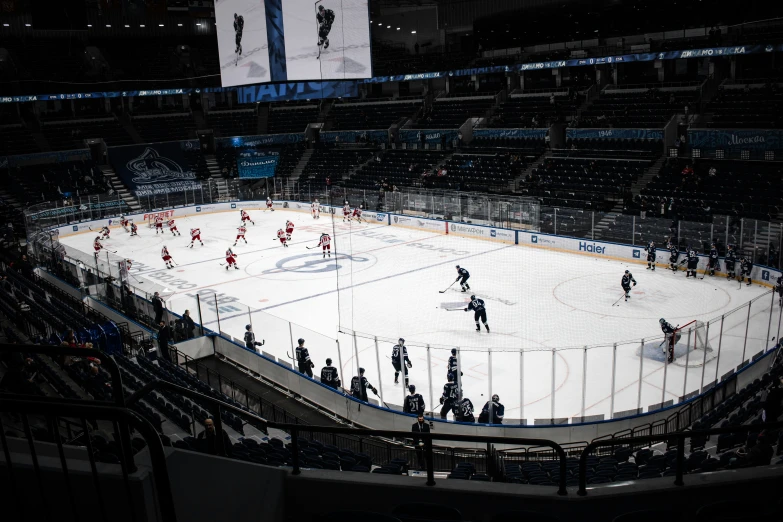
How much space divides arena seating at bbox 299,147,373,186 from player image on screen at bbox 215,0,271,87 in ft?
65.1

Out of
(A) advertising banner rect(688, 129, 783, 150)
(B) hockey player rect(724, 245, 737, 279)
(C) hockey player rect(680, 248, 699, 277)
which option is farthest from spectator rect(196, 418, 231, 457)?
(A) advertising banner rect(688, 129, 783, 150)

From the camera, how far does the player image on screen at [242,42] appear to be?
82.2ft

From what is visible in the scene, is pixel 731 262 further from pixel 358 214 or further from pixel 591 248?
pixel 358 214

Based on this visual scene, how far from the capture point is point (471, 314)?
19359 millimetres

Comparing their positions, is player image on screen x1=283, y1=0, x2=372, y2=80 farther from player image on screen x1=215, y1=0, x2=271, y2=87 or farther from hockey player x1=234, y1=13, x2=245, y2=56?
hockey player x1=234, y1=13, x2=245, y2=56

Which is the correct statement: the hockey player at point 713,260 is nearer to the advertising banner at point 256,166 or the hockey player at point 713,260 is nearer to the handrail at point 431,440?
the handrail at point 431,440

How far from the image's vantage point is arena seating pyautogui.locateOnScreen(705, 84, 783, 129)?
30.1m

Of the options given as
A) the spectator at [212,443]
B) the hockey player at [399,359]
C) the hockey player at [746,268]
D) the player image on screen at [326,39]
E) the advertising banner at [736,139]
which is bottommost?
the hockey player at [746,268]

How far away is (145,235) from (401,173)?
16301mm

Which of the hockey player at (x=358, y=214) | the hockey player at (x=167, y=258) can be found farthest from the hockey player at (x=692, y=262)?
the hockey player at (x=167, y=258)

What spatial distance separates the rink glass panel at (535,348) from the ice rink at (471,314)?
1.9 inches

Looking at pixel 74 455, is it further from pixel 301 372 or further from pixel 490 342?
pixel 490 342

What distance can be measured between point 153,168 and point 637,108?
3335 centimetres

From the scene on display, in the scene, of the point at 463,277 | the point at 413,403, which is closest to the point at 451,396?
the point at 413,403
